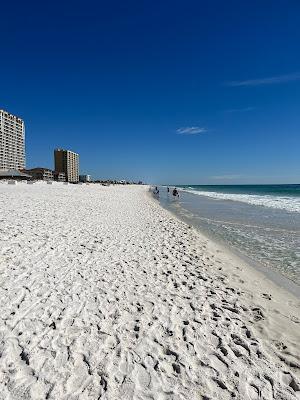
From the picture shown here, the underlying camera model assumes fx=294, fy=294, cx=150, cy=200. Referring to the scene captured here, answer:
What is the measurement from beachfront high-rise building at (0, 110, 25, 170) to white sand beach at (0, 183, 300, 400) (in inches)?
4799

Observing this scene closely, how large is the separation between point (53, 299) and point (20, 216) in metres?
8.72

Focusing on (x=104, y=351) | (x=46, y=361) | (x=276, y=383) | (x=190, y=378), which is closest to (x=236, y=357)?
(x=276, y=383)

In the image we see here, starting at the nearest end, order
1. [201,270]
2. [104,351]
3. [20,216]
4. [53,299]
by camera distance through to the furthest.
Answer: [104,351] → [53,299] → [201,270] → [20,216]

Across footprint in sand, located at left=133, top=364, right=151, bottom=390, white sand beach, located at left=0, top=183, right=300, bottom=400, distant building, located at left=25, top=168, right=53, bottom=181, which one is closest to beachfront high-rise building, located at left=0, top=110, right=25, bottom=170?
distant building, located at left=25, top=168, right=53, bottom=181

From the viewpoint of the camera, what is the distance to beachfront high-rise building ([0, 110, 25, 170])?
121312 millimetres

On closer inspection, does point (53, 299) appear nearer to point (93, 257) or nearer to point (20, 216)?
point (93, 257)

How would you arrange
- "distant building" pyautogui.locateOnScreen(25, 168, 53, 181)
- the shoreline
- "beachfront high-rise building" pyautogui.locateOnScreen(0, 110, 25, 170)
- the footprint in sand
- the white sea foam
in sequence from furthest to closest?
"beachfront high-rise building" pyautogui.locateOnScreen(0, 110, 25, 170), "distant building" pyautogui.locateOnScreen(25, 168, 53, 181), the white sea foam, the shoreline, the footprint in sand

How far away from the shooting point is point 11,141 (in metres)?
127

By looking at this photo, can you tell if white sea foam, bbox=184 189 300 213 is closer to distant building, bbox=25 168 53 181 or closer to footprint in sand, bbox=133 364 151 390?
footprint in sand, bbox=133 364 151 390

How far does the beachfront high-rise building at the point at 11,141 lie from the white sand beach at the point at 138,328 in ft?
400

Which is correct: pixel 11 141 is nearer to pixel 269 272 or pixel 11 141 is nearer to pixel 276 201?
pixel 276 201

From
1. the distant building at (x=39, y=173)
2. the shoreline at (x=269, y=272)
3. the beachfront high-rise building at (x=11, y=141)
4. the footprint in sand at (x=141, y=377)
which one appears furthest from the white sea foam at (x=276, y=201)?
the beachfront high-rise building at (x=11, y=141)

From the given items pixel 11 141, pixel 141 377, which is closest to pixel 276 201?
pixel 141 377

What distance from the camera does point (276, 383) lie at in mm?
3779
